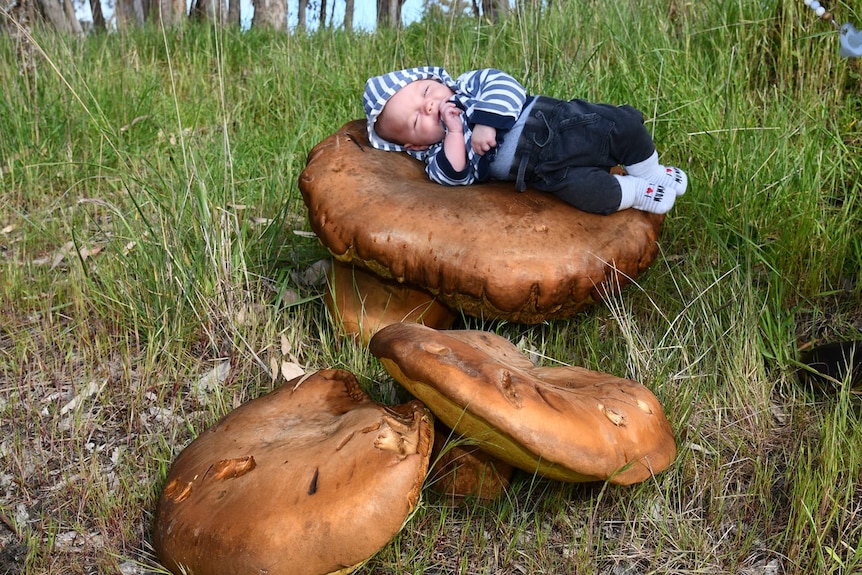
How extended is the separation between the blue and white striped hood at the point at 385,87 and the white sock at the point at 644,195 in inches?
35.5

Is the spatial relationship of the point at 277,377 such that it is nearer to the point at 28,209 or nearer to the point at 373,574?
the point at 373,574

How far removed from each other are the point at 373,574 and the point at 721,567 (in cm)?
111

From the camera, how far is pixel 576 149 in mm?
3154

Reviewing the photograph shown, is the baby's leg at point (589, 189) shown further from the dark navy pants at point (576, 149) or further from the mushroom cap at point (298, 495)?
the mushroom cap at point (298, 495)

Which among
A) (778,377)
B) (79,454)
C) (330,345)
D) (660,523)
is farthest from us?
(330,345)

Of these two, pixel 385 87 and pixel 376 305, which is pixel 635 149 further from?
pixel 376 305

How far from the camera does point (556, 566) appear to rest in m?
2.43

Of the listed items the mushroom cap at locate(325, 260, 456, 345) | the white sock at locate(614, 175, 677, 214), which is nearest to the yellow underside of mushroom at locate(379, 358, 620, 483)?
the mushroom cap at locate(325, 260, 456, 345)

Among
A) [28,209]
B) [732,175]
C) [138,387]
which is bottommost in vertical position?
[138,387]

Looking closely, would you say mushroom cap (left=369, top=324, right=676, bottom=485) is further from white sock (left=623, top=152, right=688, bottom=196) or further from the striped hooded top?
white sock (left=623, top=152, right=688, bottom=196)

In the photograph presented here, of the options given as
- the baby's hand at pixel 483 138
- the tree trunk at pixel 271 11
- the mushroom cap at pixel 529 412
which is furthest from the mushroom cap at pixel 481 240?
the tree trunk at pixel 271 11

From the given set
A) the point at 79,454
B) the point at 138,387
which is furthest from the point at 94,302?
the point at 79,454

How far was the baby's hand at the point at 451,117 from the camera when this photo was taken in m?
3.30

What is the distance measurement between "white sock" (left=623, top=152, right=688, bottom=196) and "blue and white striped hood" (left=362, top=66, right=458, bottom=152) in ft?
2.91
